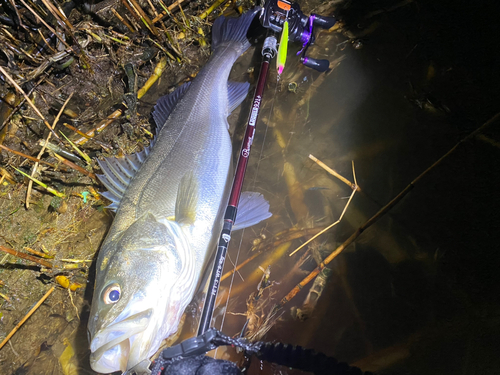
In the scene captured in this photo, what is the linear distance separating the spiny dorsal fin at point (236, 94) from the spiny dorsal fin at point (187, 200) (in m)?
1.13

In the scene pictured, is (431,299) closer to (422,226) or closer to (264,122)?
(422,226)

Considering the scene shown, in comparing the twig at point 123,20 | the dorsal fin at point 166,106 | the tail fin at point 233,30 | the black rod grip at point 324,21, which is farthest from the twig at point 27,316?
the black rod grip at point 324,21

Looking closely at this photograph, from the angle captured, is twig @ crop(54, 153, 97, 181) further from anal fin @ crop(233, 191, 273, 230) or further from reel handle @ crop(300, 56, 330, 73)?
reel handle @ crop(300, 56, 330, 73)

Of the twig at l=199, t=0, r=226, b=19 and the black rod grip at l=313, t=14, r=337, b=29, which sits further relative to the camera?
the twig at l=199, t=0, r=226, b=19

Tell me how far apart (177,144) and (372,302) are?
238cm

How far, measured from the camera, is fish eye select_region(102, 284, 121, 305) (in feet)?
6.33

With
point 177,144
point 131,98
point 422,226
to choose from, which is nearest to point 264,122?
point 177,144

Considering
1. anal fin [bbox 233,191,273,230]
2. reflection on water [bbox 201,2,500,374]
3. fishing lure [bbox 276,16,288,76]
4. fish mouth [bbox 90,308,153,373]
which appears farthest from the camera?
fishing lure [bbox 276,16,288,76]

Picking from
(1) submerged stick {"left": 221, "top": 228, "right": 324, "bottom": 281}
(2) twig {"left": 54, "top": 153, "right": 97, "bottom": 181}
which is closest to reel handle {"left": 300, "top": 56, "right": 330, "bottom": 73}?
(1) submerged stick {"left": 221, "top": 228, "right": 324, "bottom": 281}

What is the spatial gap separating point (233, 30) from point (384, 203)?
287cm

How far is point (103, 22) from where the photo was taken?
12.9 feet

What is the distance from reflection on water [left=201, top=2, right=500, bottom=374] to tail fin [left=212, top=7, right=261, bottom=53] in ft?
2.24

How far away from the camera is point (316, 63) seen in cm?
304

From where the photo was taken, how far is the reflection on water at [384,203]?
2.04 meters
